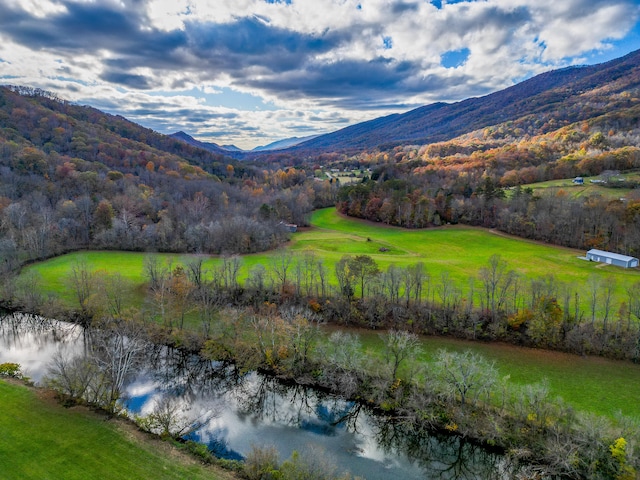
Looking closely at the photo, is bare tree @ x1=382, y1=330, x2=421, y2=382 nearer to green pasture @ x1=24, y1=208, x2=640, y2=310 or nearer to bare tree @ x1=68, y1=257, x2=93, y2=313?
green pasture @ x1=24, y1=208, x2=640, y2=310

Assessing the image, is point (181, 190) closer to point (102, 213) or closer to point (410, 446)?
point (102, 213)

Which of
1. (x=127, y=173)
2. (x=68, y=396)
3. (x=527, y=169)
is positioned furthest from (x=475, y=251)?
(x=127, y=173)

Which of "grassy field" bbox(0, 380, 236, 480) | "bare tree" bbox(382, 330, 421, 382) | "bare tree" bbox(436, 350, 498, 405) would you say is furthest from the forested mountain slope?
"bare tree" bbox(436, 350, 498, 405)

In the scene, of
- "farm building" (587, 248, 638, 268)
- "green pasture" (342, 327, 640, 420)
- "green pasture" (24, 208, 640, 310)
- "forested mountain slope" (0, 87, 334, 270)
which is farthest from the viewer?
"forested mountain slope" (0, 87, 334, 270)

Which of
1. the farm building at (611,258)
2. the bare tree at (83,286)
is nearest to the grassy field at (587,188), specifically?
the farm building at (611,258)

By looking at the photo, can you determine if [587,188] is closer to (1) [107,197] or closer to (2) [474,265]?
(2) [474,265]
